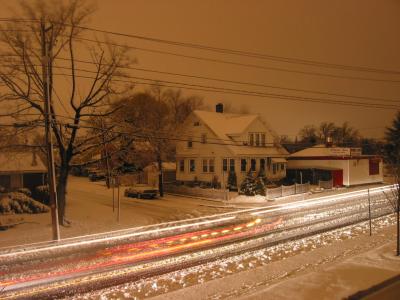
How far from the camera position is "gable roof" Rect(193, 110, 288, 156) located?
43.2m

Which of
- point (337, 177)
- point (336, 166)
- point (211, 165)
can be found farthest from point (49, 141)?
point (336, 166)

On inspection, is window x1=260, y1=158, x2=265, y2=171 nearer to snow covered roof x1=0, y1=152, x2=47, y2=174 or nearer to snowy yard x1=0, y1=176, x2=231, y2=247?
snowy yard x1=0, y1=176, x2=231, y2=247

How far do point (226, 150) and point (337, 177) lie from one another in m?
13.3

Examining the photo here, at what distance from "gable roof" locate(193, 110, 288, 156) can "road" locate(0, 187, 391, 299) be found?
16.5 m

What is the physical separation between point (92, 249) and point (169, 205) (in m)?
16.6

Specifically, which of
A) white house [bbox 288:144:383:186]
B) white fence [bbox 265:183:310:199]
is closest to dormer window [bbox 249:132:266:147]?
white house [bbox 288:144:383:186]

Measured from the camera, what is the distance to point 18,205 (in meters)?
28.6

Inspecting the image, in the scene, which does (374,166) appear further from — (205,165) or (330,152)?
(205,165)

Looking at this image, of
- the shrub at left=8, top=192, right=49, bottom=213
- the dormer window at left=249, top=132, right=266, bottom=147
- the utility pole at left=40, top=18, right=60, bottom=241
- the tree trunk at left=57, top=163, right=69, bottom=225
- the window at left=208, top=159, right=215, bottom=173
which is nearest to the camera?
the utility pole at left=40, top=18, right=60, bottom=241

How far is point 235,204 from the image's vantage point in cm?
3344

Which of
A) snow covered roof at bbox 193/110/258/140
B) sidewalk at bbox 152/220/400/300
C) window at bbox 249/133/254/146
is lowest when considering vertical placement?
sidewalk at bbox 152/220/400/300

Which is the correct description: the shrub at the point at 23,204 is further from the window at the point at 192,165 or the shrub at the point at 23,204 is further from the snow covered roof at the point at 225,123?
the snow covered roof at the point at 225,123

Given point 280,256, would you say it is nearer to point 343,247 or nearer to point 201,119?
point 343,247

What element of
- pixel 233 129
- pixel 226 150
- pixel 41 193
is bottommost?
pixel 41 193
